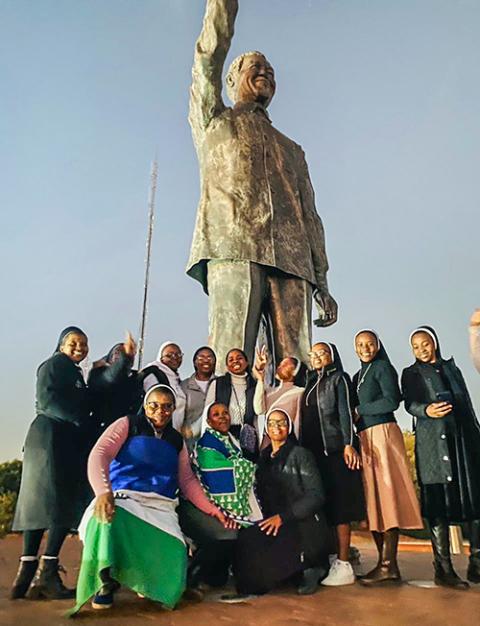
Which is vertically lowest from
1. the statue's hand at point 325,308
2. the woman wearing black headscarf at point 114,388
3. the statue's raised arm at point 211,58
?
the woman wearing black headscarf at point 114,388

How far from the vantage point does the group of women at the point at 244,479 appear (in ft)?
12.6

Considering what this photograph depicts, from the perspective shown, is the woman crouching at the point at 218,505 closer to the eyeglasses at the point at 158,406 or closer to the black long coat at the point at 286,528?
the black long coat at the point at 286,528

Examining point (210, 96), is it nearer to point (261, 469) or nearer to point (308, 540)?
point (261, 469)

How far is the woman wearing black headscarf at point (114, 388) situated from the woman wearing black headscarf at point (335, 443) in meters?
1.34

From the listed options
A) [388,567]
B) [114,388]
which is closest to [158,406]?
[114,388]

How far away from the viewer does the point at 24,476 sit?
13.9 feet

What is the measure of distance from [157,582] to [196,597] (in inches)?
15.3

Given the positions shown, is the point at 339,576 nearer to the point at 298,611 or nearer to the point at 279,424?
the point at 298,611

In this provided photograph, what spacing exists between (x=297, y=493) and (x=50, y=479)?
163 centimetres

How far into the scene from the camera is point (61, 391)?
442cm

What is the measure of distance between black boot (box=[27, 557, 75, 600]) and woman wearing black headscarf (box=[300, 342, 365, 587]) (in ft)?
5.46

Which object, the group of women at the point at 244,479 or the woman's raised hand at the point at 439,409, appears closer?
the group of women at the point at 244,479

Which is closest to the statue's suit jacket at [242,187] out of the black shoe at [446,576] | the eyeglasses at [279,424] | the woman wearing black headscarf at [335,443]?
the woman wearing black headscarf at [335,443]

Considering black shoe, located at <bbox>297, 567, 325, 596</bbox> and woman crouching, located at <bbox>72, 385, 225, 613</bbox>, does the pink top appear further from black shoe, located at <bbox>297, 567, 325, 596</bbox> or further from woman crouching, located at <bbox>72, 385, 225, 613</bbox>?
black shoe, located at <bbox>297, 567, 325, 596</bbox>
